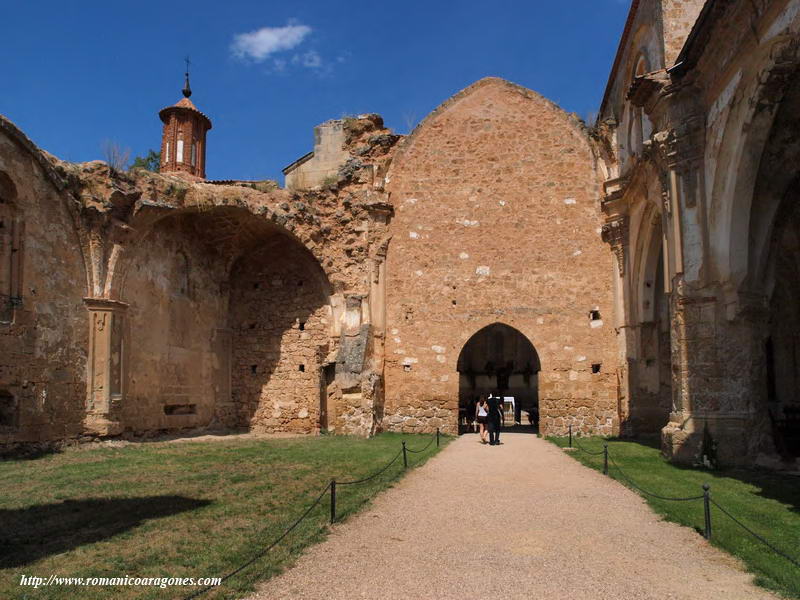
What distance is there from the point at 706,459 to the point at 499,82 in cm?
1162

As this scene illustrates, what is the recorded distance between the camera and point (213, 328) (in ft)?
60.4

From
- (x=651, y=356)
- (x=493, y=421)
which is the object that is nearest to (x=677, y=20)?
(x=651, y=356)

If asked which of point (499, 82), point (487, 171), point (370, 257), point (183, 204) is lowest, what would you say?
point (370, 257)

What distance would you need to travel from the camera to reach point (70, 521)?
21.3ft

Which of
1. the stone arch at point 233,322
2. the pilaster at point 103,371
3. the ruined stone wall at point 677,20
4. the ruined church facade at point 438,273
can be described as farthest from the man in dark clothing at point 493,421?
the pilaster at point 103,371

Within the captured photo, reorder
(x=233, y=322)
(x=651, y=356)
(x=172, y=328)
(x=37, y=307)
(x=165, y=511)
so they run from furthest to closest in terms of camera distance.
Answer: (x=233, y=322) → (x=172, y=328) → (x=651, y=356) → (x=37, y=307) → (x=165, y=511)

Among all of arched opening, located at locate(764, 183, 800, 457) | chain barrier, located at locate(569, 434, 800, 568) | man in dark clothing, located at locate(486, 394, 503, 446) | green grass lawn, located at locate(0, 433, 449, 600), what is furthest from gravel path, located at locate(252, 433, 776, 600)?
arched opening, located at locate(764, 183, 800, 457)

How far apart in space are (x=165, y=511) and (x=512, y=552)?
3.60 metres

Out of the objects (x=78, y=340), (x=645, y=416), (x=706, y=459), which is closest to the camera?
(x=706, y=459)

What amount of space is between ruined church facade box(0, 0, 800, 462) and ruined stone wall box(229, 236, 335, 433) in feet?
0.20

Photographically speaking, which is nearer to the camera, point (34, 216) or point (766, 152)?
point (766, 152)

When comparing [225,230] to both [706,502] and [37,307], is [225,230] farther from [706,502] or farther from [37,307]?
[706,502]

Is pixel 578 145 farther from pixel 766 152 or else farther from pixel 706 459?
pixel 706 459

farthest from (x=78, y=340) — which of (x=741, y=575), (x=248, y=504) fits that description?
(x=741, y=575)
